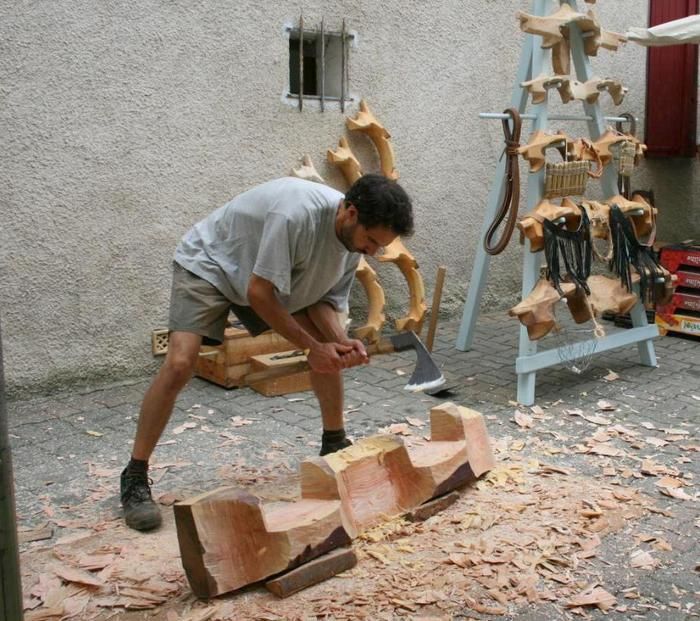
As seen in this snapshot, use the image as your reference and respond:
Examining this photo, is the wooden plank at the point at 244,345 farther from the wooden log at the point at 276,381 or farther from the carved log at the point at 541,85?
the carved log at the point at 541,85

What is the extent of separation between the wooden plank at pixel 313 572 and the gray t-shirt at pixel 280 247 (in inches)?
41.1

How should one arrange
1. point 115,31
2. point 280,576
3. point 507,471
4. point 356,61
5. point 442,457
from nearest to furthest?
point 280,576 < point 442,457 < point 507,471 < point 115,31 < point 356,61

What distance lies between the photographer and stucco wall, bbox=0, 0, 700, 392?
497cm

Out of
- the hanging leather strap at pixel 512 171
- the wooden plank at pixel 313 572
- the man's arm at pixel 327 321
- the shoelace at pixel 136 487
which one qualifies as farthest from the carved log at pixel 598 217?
the shoelace at pixel 136 487

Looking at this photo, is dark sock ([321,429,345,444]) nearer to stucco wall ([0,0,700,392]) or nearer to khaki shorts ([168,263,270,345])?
khaki shorts ([168,263,270,345])

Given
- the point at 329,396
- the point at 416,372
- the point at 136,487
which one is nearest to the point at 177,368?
the point at 136,487

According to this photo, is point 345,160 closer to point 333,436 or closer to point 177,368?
point 333,436

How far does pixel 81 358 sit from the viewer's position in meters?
5.32

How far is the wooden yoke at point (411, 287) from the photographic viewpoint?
629 cm

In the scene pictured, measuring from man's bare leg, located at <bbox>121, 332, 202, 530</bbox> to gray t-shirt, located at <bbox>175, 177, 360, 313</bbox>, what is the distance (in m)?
0.30

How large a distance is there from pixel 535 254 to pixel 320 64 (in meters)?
2.25

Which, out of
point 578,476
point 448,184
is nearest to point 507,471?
point 578,476

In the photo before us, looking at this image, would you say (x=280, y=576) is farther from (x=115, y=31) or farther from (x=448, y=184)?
(x=448, y=184)

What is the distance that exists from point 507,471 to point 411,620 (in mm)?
1413
